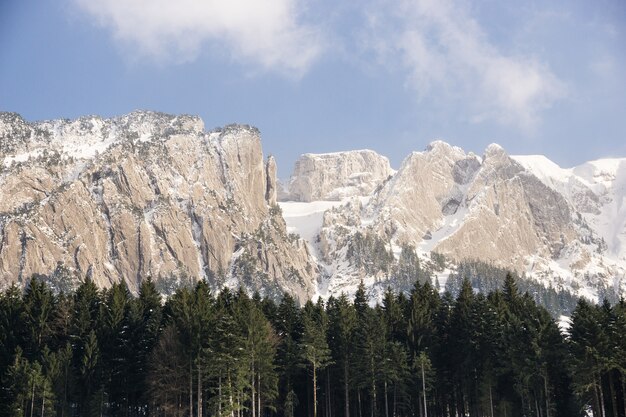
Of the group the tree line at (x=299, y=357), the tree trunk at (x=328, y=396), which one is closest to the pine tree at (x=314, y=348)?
the tree line at (x=299, y=357)

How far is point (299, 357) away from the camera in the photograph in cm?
9475

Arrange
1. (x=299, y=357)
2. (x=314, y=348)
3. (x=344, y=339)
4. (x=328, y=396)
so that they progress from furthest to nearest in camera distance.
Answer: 1. (x=328, y=396)
2. (x=344, y=339)
3. (x=299, y=357)
4. (x=314, y=348)

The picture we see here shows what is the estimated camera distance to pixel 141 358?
298 ft

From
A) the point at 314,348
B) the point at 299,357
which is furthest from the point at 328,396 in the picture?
the point at 314,348

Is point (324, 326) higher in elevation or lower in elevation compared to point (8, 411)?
higher

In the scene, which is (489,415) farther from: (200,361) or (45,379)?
(45,379)

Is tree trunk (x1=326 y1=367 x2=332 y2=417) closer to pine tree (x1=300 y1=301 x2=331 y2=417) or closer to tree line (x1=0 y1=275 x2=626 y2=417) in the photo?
tree line (x1=0 y1=275 x2=626 y2=417)

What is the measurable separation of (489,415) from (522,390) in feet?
22.1

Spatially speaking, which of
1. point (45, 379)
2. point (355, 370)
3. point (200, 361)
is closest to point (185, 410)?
point (200, 361)

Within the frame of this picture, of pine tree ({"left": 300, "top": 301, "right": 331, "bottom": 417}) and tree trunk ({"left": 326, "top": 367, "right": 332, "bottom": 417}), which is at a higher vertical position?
pine tree ({"left": 300, "top": 301, "right": 331, "bottom": 417})

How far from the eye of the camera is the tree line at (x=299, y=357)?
80.1 metres

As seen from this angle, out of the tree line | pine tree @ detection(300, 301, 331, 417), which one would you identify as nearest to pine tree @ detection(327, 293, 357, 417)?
the tree line

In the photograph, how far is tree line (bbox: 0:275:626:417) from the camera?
8006 cm

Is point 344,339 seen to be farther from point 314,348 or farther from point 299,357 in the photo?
point 314,348
